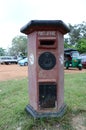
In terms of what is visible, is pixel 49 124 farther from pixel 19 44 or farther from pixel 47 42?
pixel 19 44

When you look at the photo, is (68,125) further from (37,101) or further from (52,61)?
(52,61)

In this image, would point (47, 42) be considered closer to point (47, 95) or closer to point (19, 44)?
point (47, 95)

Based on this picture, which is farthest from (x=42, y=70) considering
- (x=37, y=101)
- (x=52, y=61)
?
(x=37, y=101)

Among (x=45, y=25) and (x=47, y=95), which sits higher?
(x=45, y=25)

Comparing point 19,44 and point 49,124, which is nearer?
point 49,124

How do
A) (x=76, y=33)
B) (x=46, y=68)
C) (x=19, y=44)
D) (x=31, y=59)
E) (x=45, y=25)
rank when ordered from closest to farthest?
(x=45, y=25), (x=46, y=68), (x=31, y=59), (x=76, y=33), (x=19, y=44)

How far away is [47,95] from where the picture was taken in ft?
14.0

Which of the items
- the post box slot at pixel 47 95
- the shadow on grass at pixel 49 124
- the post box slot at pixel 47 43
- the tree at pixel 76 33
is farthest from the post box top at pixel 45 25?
the tree at pixel 76 33

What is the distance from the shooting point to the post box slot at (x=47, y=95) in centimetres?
425

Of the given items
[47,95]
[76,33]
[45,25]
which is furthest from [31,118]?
[76,33]

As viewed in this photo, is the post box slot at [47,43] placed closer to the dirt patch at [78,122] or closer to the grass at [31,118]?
the grass at [31,118]

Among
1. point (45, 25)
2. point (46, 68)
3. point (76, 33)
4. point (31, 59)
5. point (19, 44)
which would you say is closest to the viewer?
point (45, 25)

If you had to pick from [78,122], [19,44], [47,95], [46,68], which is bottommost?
[78,122]

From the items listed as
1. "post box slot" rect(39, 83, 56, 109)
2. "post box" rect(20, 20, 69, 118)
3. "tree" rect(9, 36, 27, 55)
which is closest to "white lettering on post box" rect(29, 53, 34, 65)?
"post box" rect(20, 20, 69, 118)
